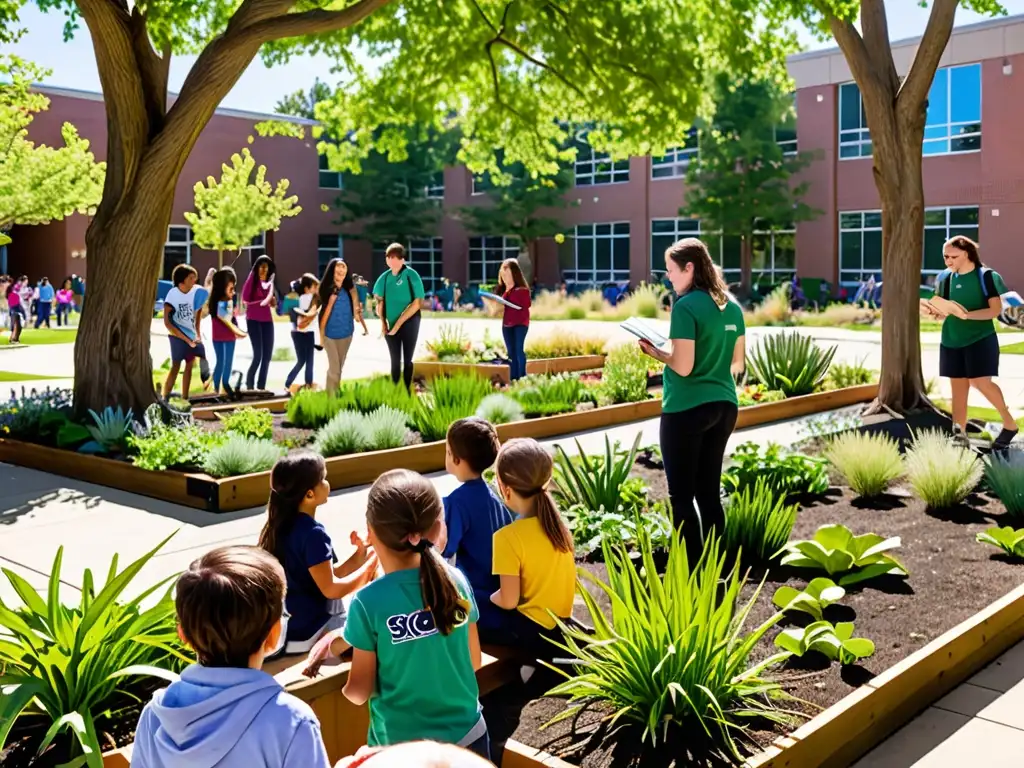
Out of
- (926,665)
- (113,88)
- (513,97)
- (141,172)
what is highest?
(513,97)

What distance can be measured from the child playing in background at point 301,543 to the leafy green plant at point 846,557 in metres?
2.62

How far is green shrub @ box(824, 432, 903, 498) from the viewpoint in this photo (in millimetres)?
7996

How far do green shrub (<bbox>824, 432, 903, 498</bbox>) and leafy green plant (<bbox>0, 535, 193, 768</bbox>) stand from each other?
553cm

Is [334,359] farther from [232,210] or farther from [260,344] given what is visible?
[232,210]

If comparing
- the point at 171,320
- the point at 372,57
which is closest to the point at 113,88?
the point at 171,320

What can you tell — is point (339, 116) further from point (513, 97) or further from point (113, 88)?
point (113, 88)

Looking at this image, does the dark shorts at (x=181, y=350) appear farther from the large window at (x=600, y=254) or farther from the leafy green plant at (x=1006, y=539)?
the large window at (x=600, y=254)

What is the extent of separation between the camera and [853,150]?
138 ft

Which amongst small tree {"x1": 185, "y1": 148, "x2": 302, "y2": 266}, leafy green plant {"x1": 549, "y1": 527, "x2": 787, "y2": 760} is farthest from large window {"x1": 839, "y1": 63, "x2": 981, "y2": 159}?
leafy green plant {"x1": 549, "y1": 527, "x2": 787, "y2": 760}

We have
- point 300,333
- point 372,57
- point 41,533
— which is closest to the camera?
point 41,533

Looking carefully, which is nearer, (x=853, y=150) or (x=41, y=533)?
(x=41, y=533)

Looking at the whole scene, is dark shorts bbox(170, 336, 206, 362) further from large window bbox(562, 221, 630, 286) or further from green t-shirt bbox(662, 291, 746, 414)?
large window bbox(562, 221, 630, 286)

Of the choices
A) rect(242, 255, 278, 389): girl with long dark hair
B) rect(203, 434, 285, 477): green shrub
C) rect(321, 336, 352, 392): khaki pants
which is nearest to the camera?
rect(203, 434, 285, 477): green shrub

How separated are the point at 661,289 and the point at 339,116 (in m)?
21.1
